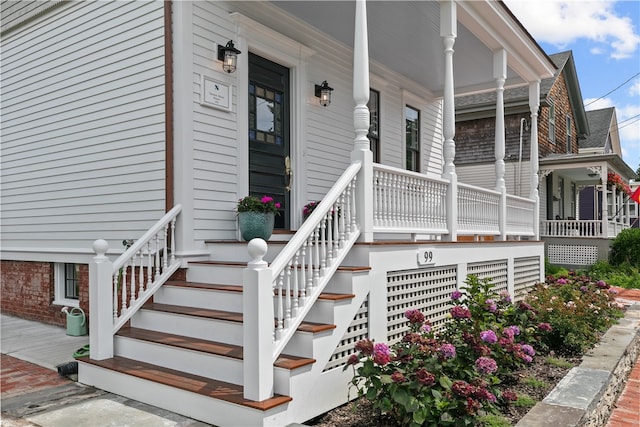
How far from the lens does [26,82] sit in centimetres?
723

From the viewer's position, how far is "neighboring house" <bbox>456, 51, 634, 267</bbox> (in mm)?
14387

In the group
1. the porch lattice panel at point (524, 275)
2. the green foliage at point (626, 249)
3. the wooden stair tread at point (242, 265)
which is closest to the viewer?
the wooden stair tread at point (242, 265)

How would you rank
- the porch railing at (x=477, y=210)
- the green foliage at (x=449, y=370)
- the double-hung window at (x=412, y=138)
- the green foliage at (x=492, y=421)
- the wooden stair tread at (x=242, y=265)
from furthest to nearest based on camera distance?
the double-hung window at (x=412, y=138)
the porch railing at (x=477, y=210)
the wooden stair tread at (x=242, y=265)
the green foliage at (x=492, y=421)
the green foliage at (x=449, y=370)

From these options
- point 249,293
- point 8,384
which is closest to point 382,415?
point 249,293

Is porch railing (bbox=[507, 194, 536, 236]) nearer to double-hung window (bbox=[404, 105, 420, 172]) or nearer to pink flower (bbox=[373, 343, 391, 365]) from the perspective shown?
double-hung window (bbox=[404, 105, 420, 172])

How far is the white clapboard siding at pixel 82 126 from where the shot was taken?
5.39 metres

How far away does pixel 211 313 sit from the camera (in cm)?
414

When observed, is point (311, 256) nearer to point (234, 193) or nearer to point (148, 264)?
point (148, 264)

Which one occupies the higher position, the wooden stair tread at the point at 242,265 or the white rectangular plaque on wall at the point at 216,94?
the white rectangular plaque on wall at the point at 216,94

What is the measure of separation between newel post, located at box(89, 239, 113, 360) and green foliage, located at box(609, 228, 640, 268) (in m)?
13.9

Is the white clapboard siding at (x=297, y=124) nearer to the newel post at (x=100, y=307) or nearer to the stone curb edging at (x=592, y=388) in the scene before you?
the newel post at (x=100, y=307)

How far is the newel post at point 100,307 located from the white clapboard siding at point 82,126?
43.0 inches

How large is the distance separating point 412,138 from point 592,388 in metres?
6.70

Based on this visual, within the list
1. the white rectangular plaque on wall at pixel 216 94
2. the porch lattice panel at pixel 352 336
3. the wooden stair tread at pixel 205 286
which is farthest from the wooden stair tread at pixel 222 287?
the white rectangular plaque on wall at pixel 216 94
